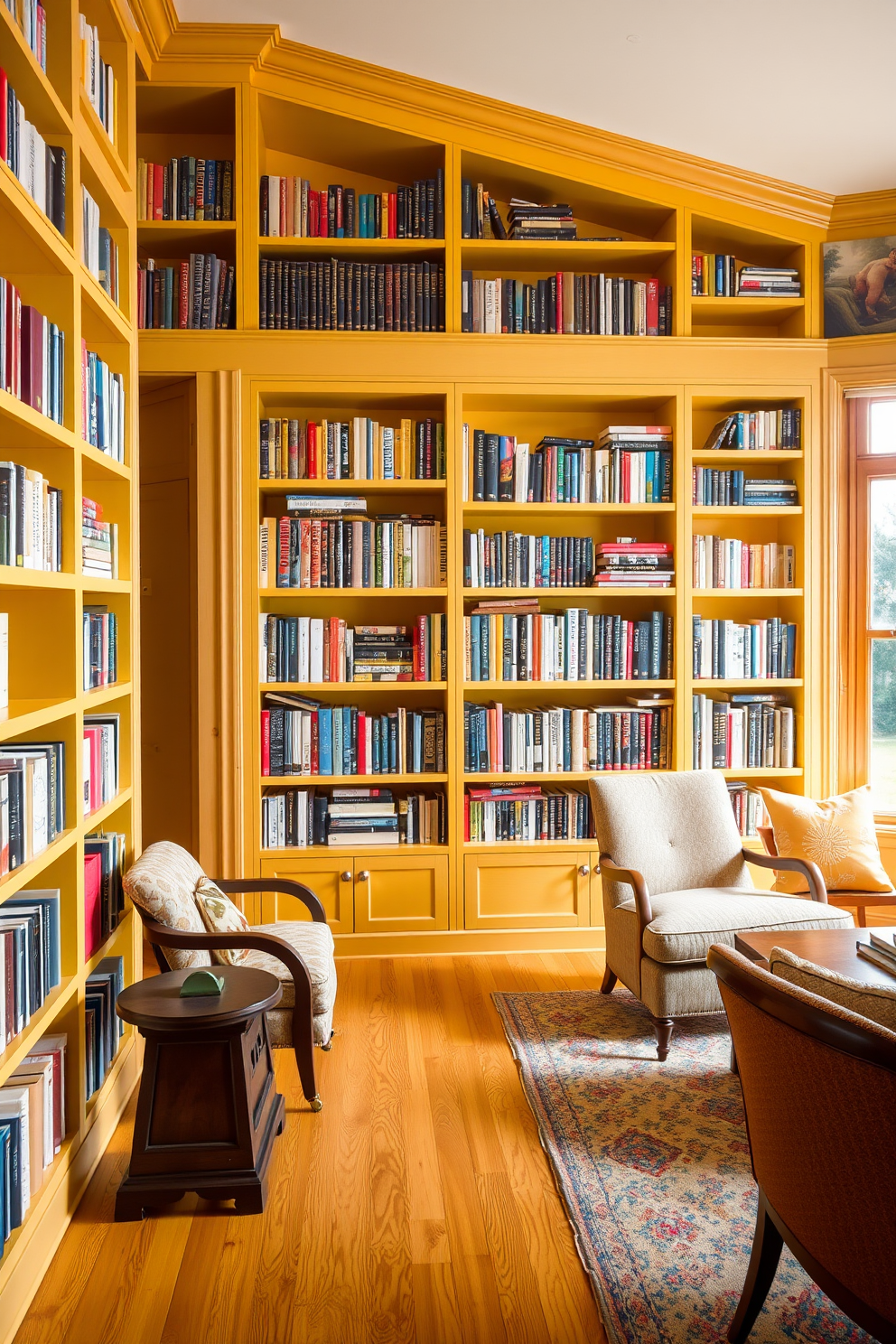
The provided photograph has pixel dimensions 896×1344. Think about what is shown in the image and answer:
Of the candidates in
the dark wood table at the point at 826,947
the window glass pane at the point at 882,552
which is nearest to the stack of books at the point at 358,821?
the dark wood table at the point at 826,947

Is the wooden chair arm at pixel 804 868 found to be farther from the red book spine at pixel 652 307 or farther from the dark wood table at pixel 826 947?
the red book spine at pixel 652 307

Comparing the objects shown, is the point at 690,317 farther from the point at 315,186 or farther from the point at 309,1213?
the point at 309,1213

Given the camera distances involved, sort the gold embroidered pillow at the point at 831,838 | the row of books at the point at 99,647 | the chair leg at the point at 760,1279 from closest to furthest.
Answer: the chair leg at the point at 760,1279 → the row of books at the point at 99,647 → the gold embroidered pillow at the point at 831,838

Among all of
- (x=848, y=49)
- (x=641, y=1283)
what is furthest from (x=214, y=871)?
(x=848, y=49)

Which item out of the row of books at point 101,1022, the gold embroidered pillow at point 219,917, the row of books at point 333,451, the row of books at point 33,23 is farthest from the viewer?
the row of books at point 333,451

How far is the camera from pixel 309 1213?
7.50 feet

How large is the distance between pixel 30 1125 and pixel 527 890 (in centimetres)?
250

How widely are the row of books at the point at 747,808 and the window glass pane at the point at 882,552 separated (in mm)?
965

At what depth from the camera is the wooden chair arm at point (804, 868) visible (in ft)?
10.9

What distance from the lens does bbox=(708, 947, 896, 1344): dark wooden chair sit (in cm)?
138

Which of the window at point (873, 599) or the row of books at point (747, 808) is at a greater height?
the window at point (873, 599)

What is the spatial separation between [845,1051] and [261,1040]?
65.4 inches

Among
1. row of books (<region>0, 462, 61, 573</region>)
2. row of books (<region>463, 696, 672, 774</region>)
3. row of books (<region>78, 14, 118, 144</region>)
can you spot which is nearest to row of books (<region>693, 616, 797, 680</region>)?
row of books (<region>463, 696, 672, 774</region>)

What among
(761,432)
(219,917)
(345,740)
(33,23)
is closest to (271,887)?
(219,917)
